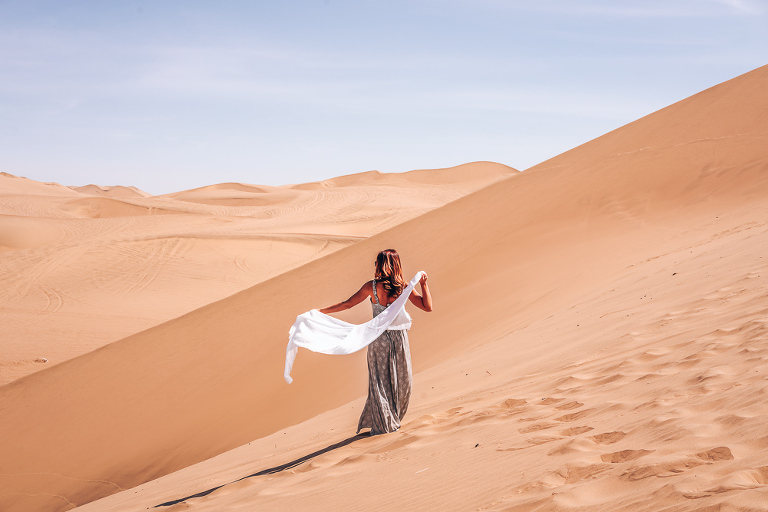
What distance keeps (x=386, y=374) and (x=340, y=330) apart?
1.57ft

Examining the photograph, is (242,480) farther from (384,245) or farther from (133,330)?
(133,330)

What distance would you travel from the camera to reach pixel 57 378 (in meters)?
13.0

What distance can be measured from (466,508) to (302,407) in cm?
600

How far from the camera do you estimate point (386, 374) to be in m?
4.86

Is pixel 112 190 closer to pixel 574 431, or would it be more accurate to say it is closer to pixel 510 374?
pixel 510 374

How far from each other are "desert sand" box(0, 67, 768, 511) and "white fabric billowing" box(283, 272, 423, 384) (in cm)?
73

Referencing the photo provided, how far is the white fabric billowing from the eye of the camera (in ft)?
15.5

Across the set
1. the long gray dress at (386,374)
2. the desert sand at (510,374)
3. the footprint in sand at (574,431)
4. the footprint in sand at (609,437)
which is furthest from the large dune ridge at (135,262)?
the footprint in sand at (609,437)

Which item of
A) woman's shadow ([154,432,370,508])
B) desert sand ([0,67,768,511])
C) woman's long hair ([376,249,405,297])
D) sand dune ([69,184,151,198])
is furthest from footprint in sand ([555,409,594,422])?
sand dune ([69,184,151,198])

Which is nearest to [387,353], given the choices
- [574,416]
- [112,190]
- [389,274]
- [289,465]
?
[389,274]

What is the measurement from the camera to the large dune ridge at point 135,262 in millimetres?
18891

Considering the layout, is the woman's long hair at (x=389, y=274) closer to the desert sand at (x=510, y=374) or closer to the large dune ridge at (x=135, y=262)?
the desert sand at (x=510, y=374)

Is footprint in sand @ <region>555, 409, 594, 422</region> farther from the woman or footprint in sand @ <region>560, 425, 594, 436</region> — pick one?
the woman

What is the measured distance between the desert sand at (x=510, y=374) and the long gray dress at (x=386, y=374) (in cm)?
22
